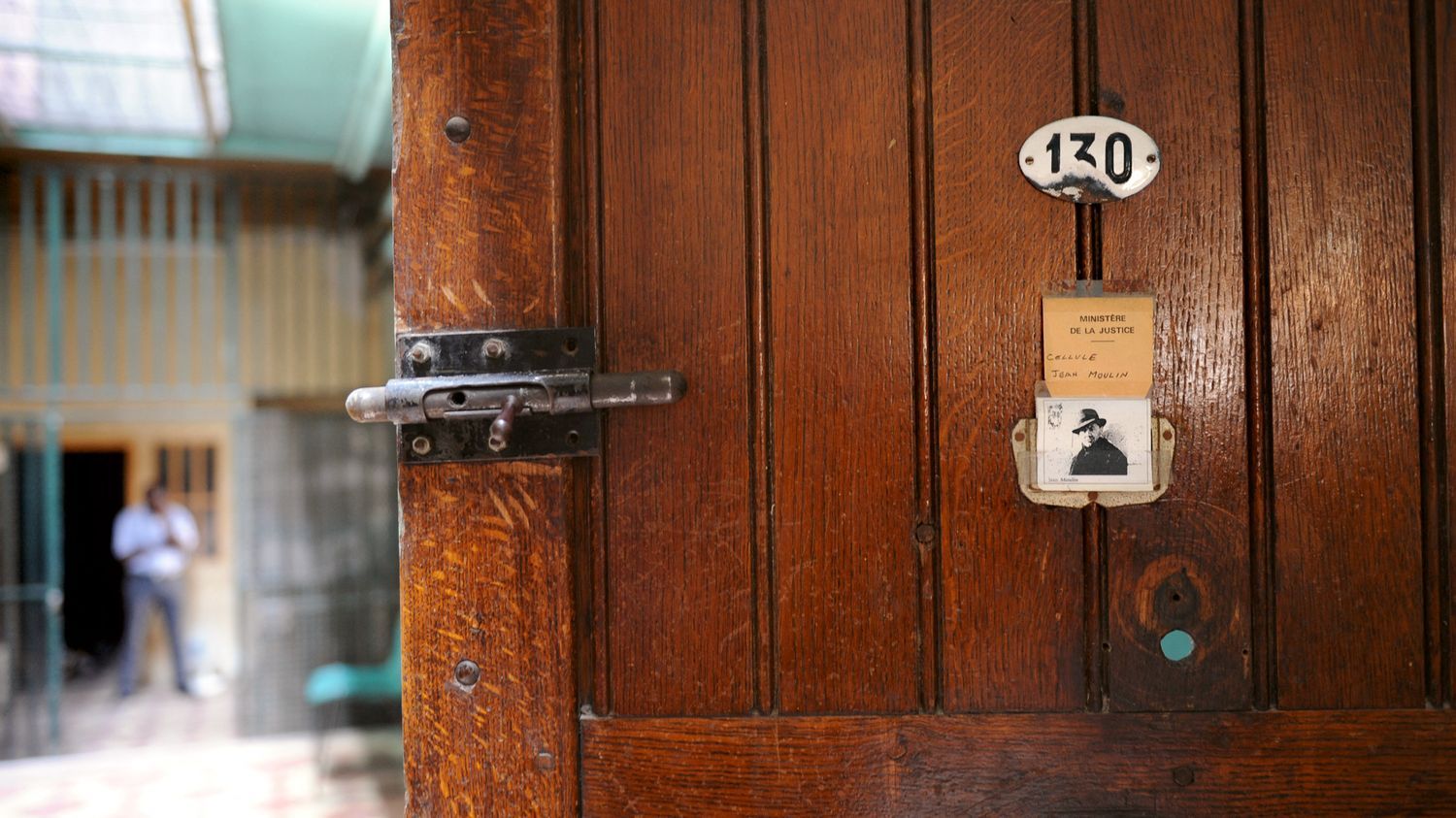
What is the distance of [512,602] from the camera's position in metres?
0.73

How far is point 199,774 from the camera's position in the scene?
3752mm

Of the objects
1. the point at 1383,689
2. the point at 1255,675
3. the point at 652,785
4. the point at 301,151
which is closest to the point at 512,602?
the point at 652,785

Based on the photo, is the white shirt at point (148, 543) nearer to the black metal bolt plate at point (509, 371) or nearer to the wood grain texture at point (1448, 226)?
the black metal bolt plate at point (509, 371)

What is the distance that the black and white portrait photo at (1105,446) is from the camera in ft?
2.43

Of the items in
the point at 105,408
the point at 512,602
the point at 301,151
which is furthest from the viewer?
the point at 105,408

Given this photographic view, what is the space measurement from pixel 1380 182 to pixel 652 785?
80 cm

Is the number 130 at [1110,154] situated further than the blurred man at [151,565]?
No

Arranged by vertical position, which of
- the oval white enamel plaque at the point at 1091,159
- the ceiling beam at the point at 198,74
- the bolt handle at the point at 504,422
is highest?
the ceiling beam at the point at 198,74

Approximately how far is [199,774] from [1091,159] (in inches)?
169

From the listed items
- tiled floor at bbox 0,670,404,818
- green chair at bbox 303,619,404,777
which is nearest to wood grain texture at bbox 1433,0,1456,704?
tiled floor at bbox 0,670,404,818

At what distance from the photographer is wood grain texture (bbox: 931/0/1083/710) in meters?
0.75

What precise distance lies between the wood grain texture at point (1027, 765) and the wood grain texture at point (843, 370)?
46 millimetres

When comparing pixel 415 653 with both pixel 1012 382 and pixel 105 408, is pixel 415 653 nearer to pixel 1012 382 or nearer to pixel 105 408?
pixel 1012 382

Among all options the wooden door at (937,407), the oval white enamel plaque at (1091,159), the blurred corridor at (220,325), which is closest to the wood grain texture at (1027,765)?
the wooden door at (937,407)
